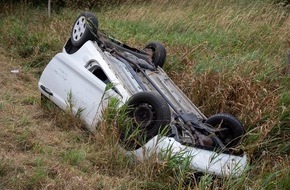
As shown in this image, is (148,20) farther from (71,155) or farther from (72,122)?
(71,155)

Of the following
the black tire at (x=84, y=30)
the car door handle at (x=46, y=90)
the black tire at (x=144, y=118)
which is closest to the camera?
the black tire at (x=144, y=118)

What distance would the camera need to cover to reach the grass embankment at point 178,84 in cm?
359

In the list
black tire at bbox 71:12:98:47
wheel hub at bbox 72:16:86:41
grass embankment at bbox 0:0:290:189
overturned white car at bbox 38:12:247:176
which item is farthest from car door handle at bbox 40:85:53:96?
wheel hub at bbox 72:16:86:41

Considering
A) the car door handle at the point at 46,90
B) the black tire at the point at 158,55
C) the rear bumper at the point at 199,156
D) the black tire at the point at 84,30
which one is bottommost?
the car door handle at the point at 46,90

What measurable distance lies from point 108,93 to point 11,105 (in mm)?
1473

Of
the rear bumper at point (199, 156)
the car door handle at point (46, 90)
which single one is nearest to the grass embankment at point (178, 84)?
the rear bumper at point (199, 156)

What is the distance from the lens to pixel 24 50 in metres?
7.42

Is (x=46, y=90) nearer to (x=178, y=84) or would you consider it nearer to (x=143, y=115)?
(x=143, y=115)

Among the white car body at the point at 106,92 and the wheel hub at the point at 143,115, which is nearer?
the white car body at the point at 106,92

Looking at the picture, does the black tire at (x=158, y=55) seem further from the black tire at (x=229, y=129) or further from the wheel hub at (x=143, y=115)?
the wheel hub at (x=143, y=115)

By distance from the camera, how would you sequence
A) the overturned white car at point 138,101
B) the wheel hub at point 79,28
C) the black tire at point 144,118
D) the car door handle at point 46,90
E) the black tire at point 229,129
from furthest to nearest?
the wheel hub at point 79,28, the car door handle at point 46,90, the black tire at point 229,129, the black tire at point 144,118, the overturned white car at point 138,101

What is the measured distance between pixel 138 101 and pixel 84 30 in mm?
1710

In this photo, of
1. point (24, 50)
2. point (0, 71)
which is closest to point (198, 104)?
point (0, 71)

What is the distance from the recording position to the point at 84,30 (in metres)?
5.41
